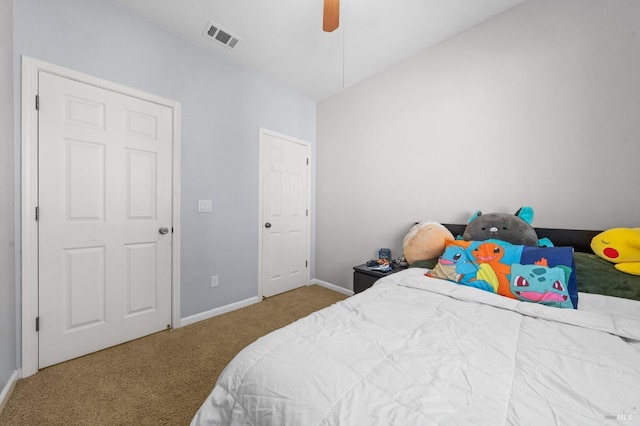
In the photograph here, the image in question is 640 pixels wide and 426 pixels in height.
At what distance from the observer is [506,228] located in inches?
67.9

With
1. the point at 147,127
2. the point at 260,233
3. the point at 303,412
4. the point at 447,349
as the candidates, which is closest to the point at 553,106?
the point at 447,349

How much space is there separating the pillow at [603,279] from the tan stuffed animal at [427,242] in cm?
74

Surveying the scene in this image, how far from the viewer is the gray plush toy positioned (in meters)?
1.68

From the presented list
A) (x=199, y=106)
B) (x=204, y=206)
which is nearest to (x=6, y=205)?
(x=204, y=206)

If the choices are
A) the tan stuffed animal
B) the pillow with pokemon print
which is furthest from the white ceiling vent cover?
the pillow with pokemon print

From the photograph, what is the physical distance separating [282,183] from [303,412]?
104 inches

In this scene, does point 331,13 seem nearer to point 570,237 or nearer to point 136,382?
point 570,237

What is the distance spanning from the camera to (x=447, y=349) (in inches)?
33.6

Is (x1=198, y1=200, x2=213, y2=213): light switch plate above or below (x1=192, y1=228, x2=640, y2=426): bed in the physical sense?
above

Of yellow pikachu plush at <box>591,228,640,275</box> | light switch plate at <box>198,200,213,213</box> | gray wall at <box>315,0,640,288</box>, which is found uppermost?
gray wall at <box>315,0,640,288</box>

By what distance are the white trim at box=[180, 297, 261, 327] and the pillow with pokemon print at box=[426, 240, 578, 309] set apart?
198 centimetres

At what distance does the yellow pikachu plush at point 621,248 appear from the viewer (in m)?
1.36

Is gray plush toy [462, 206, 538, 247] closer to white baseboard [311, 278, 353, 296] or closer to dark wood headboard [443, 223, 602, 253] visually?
dark wood headboard [443, 223, 602, 253]

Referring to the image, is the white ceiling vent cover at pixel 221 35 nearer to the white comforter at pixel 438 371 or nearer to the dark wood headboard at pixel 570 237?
the white comforter at pixel 438 371
